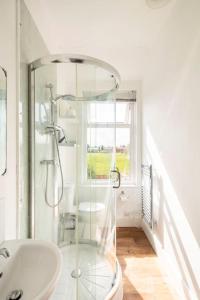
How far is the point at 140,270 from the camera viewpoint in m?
2.26

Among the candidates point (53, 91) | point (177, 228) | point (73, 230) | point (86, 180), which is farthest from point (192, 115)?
point (73, 230)

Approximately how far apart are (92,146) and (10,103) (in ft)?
3.63

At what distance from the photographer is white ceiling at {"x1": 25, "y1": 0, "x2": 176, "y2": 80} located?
212 cm

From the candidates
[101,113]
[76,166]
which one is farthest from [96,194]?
[101,113]

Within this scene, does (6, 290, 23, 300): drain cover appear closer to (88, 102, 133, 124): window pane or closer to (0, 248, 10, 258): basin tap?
(0, 248, 10, 258): basin tap

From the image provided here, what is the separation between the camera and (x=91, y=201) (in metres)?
2.37

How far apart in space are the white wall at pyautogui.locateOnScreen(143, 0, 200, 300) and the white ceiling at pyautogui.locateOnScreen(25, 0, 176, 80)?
0.22 meters

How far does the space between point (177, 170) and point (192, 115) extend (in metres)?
0.55

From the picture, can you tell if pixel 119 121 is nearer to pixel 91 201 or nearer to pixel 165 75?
pixel 165 75

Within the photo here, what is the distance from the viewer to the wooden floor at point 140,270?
190 cm

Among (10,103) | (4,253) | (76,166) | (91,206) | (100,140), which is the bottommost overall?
(91,206)

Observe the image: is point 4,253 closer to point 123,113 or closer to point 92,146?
point 92,146

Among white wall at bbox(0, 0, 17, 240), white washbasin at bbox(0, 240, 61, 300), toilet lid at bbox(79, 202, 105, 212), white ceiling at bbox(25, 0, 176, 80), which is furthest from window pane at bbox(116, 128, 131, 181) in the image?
white washbasin at bbox(0, 240, 61, 300)

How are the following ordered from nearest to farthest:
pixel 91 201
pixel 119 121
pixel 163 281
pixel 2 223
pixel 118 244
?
pixel 2 223 < pixel 163 281 < pixel 91 201 < pixel 118 244 < pixel 119 121
